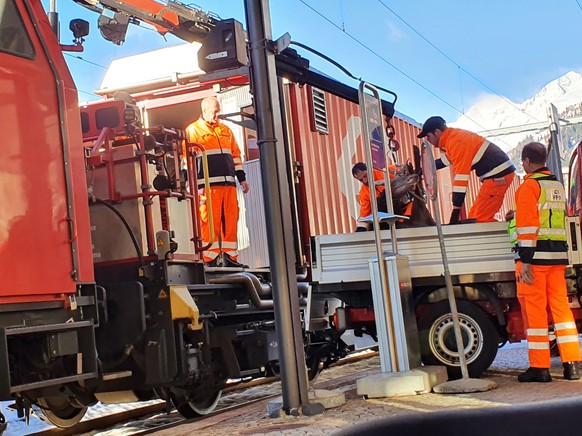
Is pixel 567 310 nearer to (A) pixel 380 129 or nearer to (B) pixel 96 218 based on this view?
(A) pixel 380 129

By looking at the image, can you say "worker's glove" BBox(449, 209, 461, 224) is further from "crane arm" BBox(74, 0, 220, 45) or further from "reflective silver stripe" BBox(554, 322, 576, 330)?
"crane arm" BBox(74, 0, 220, 45)

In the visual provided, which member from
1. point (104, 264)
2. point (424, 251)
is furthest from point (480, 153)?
point (104, 264)

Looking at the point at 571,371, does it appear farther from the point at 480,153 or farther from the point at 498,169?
the point at 480,153

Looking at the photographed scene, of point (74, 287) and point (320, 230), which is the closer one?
point (74, 287)

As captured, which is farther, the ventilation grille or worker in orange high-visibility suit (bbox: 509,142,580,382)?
the ventilation grille

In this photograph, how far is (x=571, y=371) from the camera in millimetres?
6395

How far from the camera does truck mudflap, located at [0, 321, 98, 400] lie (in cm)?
440

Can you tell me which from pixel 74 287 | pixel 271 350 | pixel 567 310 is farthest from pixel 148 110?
pixel 567 310

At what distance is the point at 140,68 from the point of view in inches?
328

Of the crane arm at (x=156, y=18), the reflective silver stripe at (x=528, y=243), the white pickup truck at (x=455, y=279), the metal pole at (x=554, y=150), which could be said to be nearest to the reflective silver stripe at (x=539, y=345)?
the white pickup truck at (x=455, y=279)

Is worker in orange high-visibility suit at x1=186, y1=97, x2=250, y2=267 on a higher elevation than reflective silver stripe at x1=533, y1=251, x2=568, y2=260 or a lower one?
higher

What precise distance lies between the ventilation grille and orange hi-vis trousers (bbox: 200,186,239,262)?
2280mm

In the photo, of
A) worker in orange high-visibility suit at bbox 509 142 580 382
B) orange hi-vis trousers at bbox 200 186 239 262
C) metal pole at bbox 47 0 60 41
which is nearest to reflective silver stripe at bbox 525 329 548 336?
worker in orange high-visibility suit at bbox 509 142 580 382

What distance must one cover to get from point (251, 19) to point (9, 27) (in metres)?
1.92
